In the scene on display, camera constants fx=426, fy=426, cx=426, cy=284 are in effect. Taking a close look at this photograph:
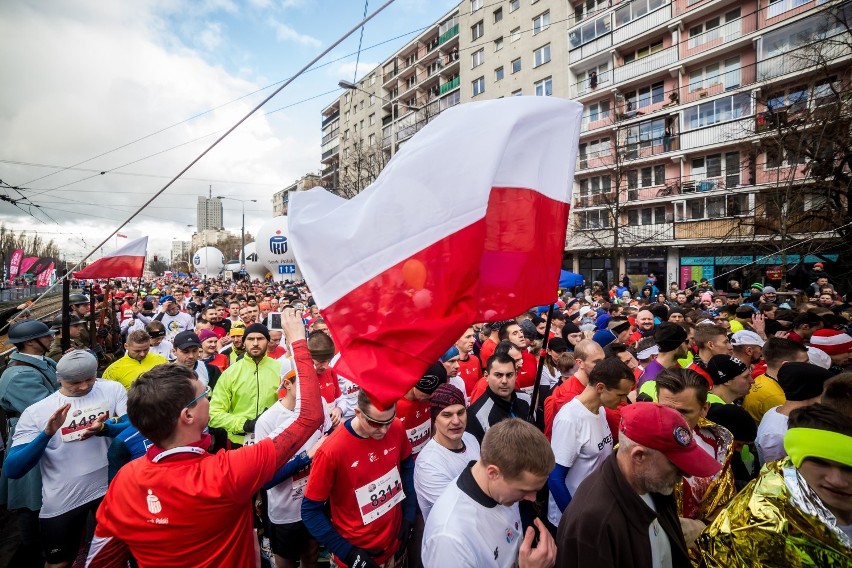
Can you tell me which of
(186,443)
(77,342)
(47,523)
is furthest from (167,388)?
(77,342)

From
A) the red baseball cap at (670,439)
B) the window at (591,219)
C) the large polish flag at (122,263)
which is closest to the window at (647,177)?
the window at (591,219)

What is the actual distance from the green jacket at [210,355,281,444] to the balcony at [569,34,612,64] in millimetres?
32117

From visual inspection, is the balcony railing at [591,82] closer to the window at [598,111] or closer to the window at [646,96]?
the window at [598,111]

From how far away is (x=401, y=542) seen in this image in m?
3.00

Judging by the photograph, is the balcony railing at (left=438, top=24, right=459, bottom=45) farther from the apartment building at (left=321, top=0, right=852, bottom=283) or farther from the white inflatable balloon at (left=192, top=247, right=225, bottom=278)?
the white inflatable balloon at (left=192, top=247, right=225, bottom=278)

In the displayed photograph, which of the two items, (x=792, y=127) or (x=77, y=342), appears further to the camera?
(x=792, y=127)

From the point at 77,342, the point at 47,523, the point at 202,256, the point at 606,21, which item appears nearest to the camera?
the point at 47,523

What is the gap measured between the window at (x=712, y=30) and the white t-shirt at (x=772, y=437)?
1149 inches

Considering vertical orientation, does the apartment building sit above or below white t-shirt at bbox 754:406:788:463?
above

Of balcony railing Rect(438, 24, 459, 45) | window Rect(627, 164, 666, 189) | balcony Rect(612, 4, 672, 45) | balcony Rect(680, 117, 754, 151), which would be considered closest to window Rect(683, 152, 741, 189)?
balcony Rect(680, 117, 754, 151)

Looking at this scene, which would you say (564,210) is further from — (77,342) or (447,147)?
(77,342)

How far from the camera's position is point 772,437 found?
3330mm

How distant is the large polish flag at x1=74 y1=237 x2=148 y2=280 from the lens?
8019 mm

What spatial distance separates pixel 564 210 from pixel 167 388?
8.21ft
